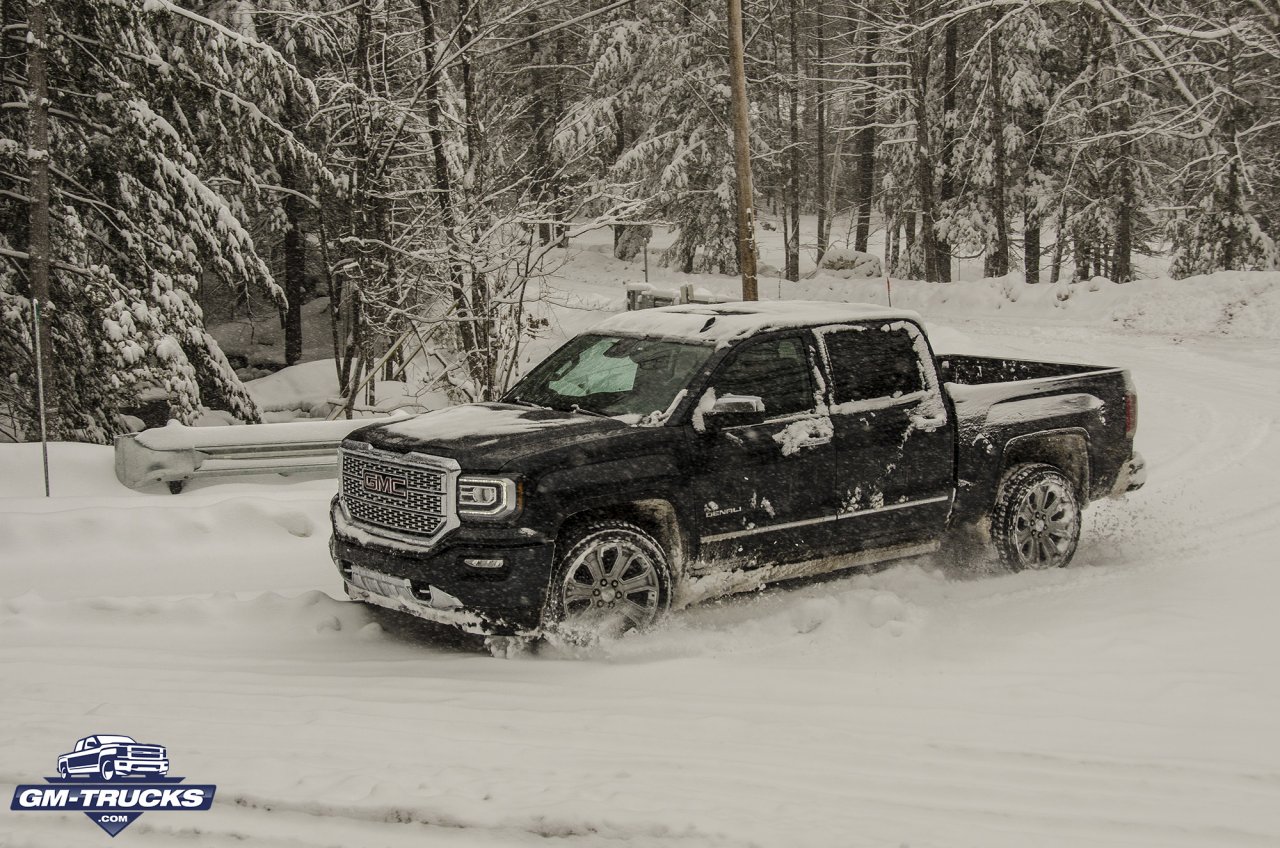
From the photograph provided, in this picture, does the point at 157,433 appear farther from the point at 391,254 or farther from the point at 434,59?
the point at 434,59

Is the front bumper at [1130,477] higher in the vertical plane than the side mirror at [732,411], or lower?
lower

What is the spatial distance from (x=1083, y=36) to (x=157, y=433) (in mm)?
31411

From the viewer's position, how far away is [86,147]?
14.8 metres

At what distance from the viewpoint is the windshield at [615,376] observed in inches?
279

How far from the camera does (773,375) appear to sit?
7320 mm

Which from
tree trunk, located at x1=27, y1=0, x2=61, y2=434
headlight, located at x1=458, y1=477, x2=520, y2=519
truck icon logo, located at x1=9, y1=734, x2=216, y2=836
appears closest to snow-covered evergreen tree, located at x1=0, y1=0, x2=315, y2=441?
tree trunk, located at x1=27, y1=0, x2=61, y2=434

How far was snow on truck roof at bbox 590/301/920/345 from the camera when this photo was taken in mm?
7352

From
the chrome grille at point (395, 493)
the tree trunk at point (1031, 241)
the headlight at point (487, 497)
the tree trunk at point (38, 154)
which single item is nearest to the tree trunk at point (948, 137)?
the tree trunk at point (1031, 241)

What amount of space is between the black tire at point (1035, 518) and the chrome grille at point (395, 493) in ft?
13.0

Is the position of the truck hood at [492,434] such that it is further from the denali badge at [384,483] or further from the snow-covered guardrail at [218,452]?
the snow-covered guardrail at [218,452]

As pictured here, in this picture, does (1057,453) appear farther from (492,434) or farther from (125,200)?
(125,200)

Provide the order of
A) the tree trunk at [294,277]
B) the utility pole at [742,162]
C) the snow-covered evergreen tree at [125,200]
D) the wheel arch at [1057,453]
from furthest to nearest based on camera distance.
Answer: the tree trunk at [294,277], the utility pole at [742,162], the snow-covered evergreen tree at [125,200], the wheel arch at [1057,453]

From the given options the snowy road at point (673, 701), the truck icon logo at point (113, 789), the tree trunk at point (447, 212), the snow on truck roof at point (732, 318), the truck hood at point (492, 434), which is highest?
the tree trunk at point (447, 212)

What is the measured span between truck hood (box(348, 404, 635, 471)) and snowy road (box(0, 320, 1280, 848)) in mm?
1131
